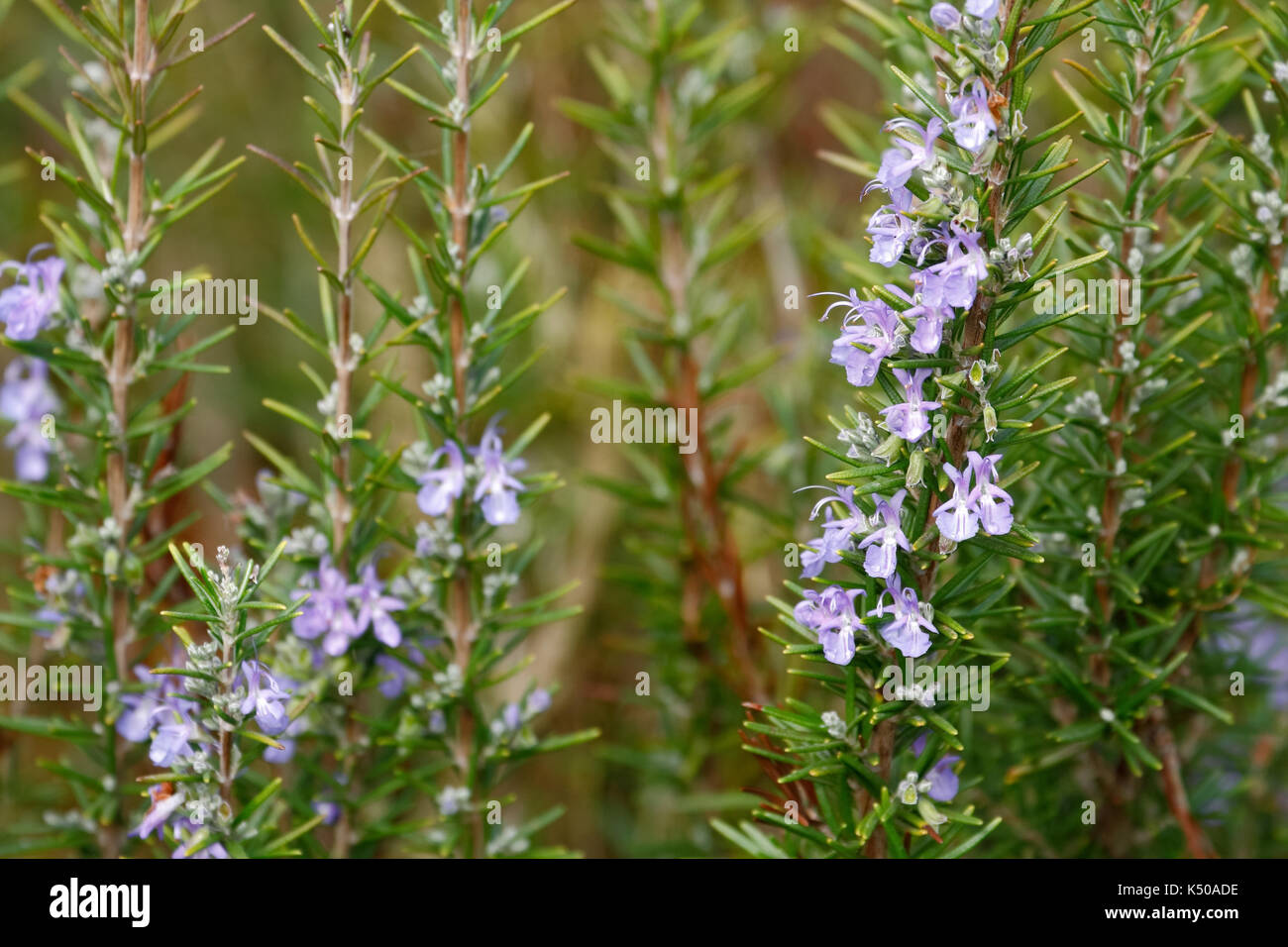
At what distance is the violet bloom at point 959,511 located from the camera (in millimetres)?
941

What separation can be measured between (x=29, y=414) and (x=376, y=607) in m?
0.61

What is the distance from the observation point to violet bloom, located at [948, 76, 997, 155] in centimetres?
90

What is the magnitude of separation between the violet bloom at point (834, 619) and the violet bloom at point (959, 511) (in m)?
0.12

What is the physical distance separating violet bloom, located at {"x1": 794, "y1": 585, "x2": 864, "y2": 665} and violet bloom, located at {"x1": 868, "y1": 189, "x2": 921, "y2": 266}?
0.33m

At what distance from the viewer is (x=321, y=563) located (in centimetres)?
124

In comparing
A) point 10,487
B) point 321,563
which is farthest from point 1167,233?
point 10,487

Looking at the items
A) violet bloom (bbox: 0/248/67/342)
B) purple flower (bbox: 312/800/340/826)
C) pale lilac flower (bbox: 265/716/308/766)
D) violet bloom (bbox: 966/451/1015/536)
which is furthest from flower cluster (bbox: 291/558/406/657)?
violet bloom (bbox: 966/451/1015/536)

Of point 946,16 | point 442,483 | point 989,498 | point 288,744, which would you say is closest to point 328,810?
point 288,744

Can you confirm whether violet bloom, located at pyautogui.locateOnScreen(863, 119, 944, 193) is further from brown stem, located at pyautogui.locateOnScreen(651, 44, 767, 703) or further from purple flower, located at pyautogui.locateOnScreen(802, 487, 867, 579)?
brown stem, located at pyautogui.locateOnScreen(651, 44, 767, 703)

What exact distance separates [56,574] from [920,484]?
111 cm

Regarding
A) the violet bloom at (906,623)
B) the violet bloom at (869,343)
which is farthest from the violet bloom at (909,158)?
the violet bloom at (906,623)

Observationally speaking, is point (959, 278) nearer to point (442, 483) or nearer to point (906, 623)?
point (906, 623)

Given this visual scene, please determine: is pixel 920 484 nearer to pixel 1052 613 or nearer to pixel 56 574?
pixel 1052 613

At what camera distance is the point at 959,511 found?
37.4 inches
